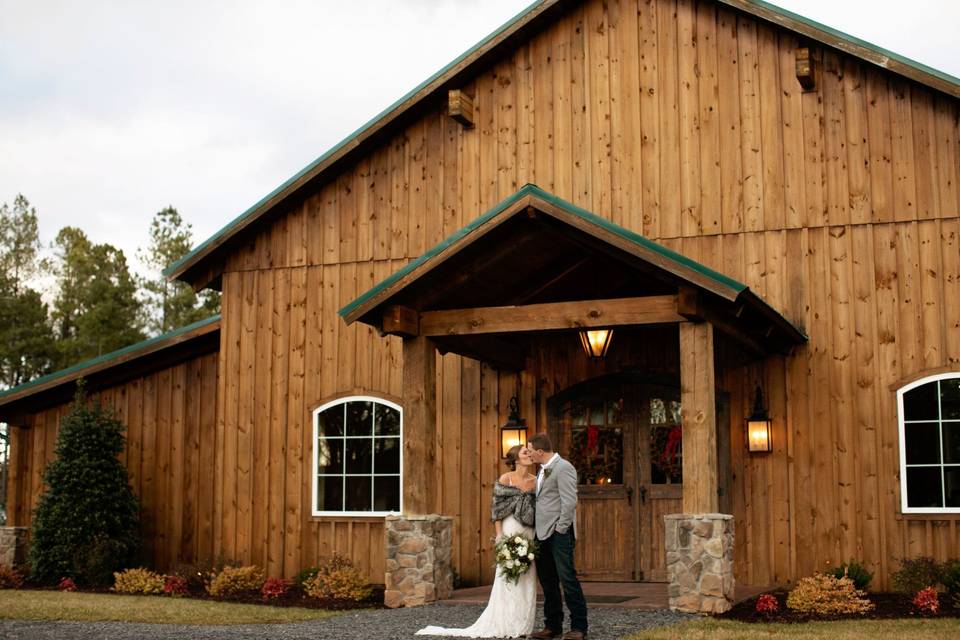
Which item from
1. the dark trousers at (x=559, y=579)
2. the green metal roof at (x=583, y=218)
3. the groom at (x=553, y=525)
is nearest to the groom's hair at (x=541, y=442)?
the groom at (x=553, y=525)

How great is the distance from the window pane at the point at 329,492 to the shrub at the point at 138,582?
Result: 212 centimetres

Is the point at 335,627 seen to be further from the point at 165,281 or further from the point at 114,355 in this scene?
the point at 165,281

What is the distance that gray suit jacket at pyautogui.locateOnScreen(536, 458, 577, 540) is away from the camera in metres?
10.0

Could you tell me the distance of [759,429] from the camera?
1332cm

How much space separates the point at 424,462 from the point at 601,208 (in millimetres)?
4050

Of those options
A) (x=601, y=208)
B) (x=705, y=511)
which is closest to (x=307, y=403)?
(x=601, y=208)

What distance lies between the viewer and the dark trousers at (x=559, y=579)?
974cm

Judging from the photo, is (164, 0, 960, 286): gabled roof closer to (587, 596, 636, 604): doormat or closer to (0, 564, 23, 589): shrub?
(0, 564, 23, 589): shrub

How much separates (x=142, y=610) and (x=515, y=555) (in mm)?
4416

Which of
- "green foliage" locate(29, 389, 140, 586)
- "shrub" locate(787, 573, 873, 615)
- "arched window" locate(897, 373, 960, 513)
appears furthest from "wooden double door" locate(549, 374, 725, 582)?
"green foliage" locate(29, 389, 140, 586)

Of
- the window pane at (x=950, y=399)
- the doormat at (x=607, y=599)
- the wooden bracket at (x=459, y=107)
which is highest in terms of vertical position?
the wooden bracket at (x=459, y=107)

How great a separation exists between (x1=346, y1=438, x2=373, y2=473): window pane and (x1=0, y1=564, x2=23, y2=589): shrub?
4497 millimetres

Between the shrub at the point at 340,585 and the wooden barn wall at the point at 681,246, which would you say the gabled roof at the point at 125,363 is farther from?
the shrub at the point at 340,585

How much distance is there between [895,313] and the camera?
13.1 metres
